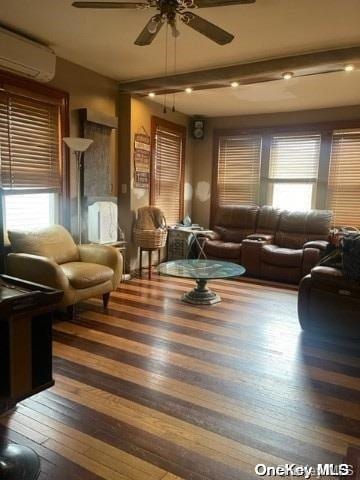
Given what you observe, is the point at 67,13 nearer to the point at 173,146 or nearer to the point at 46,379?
the point at 46,379

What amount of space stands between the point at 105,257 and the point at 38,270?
2.68 feet

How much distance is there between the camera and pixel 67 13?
288 centimetres

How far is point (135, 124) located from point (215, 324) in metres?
2.98

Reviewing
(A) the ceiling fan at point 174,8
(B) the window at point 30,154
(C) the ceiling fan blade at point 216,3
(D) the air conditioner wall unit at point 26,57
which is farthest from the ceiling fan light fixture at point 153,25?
(B) the window at point 30,154

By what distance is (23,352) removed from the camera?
65.6 inches

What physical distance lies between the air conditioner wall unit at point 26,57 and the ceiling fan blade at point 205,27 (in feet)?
5.53

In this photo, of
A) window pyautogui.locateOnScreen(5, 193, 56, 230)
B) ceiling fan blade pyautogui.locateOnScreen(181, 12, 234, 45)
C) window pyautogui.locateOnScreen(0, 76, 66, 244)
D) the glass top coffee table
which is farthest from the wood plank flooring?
ceiling fan blade pyautogui.locateOnScreen(181, 12, 234, 45)

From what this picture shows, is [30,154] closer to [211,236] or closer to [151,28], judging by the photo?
[151,28]

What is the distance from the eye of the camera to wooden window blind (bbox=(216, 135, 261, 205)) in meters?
6.14

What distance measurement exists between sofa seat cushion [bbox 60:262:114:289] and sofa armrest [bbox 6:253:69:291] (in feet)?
0.33

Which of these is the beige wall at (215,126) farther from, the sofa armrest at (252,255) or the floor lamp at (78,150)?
the floor lamp at (78,150)

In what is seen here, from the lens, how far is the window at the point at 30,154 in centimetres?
339
